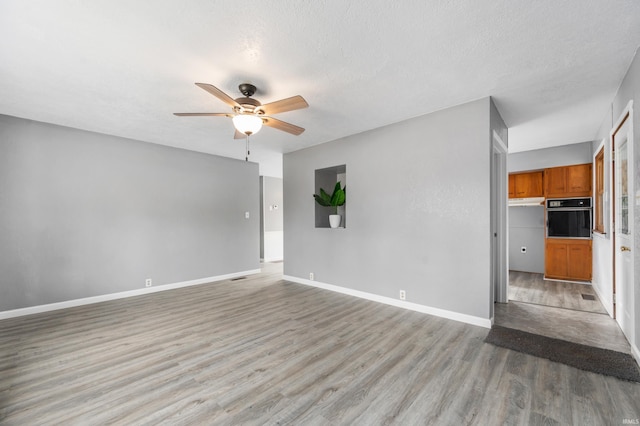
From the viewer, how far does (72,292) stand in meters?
3.82

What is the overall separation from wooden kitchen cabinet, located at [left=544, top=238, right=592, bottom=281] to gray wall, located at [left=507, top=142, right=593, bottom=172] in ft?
4.77

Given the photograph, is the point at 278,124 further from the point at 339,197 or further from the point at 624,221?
the point at 624,221

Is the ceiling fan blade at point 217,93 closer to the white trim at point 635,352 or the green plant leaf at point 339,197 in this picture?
the green plant leaf at point 339,197

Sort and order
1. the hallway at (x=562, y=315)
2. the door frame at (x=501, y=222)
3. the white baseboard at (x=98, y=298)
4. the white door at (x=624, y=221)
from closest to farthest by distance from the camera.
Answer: the white door at (x=624, y=221), the hallway at (x=562, y=315), the white baseboard at (x=98, y=298), the door frame at (x=501, y=222)

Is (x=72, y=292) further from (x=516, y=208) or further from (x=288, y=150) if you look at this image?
(x=516, y=208)

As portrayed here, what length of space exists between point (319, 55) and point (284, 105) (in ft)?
1.68

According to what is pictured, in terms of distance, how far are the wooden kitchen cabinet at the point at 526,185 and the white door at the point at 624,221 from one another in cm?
280

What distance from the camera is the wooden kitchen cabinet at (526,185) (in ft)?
18.2

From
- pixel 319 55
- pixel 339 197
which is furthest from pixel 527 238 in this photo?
pixel 319 55

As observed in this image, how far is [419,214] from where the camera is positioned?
349 centimetres

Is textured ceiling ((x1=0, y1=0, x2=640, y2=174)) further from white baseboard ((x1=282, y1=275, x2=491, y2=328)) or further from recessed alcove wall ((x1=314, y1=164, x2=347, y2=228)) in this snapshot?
white baseboard ((x1=282, y1=275, x2=491, y2=328))

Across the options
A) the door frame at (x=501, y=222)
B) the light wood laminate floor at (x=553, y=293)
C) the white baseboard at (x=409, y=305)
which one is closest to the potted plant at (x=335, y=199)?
the white baseboard at (x=409, y=305)

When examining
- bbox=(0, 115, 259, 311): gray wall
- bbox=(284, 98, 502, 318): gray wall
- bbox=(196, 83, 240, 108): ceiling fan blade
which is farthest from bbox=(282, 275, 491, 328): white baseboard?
bbox=(196, 83, 240, 108): ceiling fan blade

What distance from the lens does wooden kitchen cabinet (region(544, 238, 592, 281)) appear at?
16.0 ft
